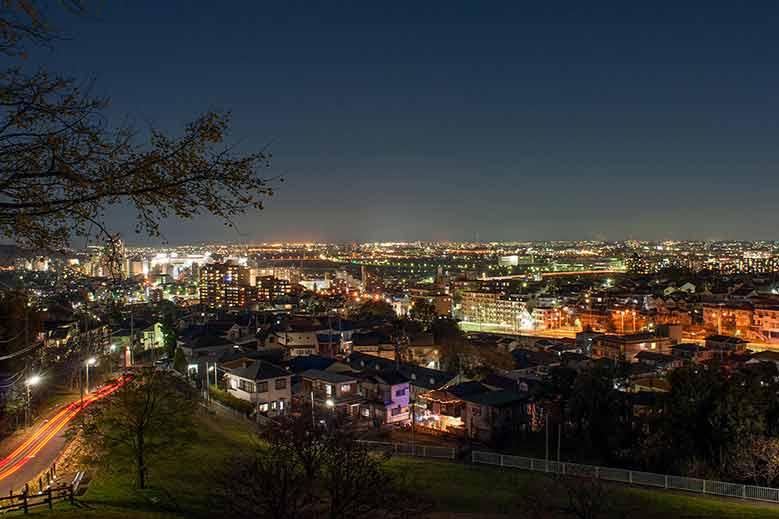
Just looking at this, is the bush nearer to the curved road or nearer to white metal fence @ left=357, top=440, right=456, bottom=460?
white metal fence @ left=357, top=440, right=456, bottom=460

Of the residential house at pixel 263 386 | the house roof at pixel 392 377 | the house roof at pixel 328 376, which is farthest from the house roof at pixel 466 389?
the residential house at pixel 263 386

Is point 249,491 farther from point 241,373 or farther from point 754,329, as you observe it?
point 754,329

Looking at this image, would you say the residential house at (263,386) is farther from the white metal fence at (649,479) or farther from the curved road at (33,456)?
the white metal fence at (649,479)

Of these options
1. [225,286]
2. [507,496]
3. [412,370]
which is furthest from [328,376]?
[225,286]

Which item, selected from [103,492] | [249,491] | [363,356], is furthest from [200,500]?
[363,356]

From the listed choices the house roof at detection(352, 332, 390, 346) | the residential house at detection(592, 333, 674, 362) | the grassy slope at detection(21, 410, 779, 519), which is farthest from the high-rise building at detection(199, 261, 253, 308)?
the grassy slope at detection(21, 410, 779, 519)
